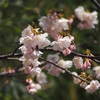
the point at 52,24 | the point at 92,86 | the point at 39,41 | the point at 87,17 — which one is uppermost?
the point at 87,17

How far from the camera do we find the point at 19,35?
186cm

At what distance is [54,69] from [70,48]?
0.24m

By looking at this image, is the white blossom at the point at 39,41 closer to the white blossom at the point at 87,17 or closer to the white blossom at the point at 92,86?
the white blossom at the point at 92,86

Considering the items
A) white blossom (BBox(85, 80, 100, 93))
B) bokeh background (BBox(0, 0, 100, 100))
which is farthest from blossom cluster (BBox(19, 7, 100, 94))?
bokeh background (BBox(0, 0, 100, 100))

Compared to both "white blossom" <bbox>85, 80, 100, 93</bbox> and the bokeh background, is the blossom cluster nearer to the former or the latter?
"white blossom" <bbox>85, 80, 100, 93</bbox>

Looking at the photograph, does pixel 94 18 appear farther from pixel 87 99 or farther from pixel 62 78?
pixel 87 99

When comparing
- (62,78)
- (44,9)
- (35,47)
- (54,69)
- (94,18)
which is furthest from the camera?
(62,78)

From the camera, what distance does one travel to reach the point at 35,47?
3.46 ft

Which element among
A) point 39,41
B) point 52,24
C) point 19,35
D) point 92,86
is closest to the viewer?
point 39,41

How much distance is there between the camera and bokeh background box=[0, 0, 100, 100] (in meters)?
1.79

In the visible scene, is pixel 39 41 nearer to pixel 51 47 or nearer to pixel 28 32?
pixel 28 32

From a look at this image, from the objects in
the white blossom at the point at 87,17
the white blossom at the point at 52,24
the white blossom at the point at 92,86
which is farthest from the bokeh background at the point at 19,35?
the white blossom at the point at 92,86

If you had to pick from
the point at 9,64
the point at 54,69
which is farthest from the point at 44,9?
the point at 54,69

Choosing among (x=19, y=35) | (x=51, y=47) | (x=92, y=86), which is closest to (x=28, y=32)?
(x=51, y=47)
